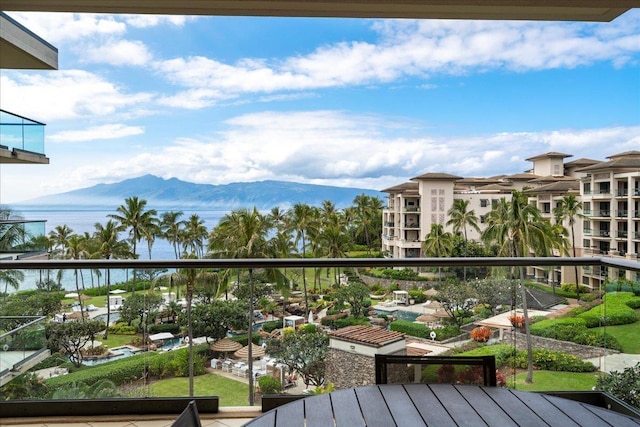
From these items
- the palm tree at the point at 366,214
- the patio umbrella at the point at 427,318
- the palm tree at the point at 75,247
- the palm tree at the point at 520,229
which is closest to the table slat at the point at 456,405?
the patio umbrella at the point at 427,318

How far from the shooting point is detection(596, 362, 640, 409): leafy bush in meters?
3.34

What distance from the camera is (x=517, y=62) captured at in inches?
2078

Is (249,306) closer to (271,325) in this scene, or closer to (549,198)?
(271,325)

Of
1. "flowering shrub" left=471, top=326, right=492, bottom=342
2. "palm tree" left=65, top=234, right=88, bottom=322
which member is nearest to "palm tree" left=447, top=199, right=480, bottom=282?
"palm tree" left=65, top=234, right=88, bottom=322

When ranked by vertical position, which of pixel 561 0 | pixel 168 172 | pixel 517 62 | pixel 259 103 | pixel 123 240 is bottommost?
pixel 123 240

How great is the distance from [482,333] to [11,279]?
330 cm

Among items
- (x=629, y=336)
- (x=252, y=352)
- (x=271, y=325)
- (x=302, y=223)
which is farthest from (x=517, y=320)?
(x=302, y=223)

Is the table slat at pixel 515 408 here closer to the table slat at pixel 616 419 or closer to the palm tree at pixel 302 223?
the table slat at pixel 616 419

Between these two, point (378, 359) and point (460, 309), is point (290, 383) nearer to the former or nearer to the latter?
point (460, 309)

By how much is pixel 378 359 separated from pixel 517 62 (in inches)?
2262

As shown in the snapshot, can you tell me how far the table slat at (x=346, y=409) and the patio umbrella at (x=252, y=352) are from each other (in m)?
1.65

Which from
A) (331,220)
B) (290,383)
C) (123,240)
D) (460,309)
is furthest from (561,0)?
(123,240)

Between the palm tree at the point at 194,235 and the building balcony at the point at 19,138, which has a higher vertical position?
the building balcony at the point at 19,138

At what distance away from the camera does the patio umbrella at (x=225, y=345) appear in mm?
3402
